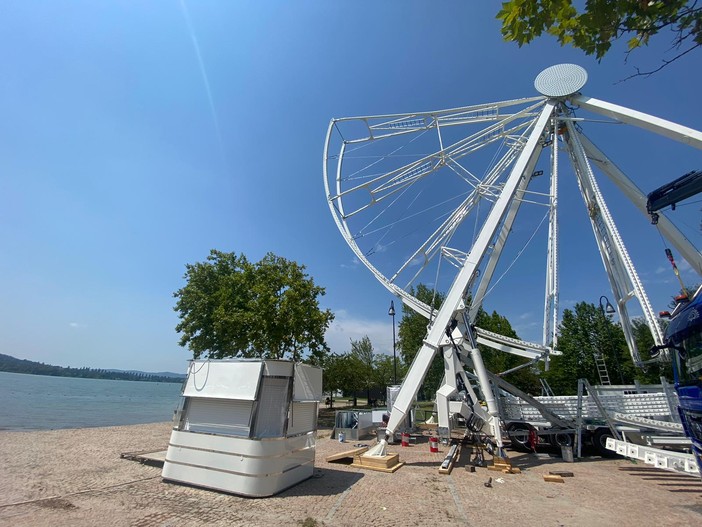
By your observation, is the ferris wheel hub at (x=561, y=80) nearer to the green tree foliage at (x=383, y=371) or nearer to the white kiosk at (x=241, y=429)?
the white kiosk at (x=241, y=429)

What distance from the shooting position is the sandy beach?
22.7 feet

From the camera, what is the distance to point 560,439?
50.4 ft

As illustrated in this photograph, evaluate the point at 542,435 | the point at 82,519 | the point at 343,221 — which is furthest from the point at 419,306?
the point at 82,519

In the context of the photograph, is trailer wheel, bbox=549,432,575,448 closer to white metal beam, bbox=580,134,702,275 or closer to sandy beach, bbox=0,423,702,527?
→ sandy beach, bbox=0,423,702,527

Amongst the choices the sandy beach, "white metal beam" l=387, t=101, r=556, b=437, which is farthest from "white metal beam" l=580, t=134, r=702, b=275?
the sandy beach

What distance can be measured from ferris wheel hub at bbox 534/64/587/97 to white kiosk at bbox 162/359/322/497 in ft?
57.0

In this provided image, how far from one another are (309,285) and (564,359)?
37184 mm

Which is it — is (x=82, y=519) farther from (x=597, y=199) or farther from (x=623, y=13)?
(x=597, y=199)

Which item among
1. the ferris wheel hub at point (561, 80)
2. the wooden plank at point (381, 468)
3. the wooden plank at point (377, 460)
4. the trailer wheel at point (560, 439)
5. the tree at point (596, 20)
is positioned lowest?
the wooden plank at point (381, 468)

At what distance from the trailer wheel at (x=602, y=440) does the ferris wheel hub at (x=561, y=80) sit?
14989 mm

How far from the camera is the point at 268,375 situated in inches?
348

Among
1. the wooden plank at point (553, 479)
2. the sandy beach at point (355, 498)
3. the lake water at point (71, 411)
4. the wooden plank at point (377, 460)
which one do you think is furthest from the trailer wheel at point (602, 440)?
the lake water at point (71, 411)

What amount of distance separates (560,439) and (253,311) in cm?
1774

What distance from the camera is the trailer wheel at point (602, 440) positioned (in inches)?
578
